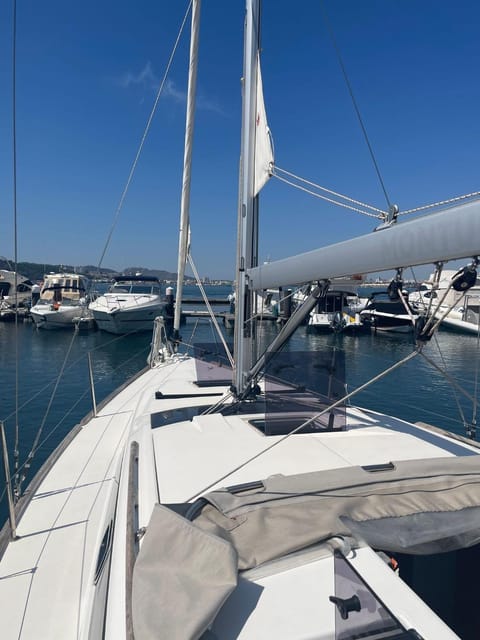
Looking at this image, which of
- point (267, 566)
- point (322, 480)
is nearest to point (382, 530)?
point (322, 480)

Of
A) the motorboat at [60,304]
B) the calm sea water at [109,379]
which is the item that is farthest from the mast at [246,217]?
the motorboat at [60,304]

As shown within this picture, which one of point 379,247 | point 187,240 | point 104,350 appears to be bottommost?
point 104,350

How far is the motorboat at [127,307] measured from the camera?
89.2 ft

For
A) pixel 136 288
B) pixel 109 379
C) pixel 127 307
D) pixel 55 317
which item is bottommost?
pixel 109 379

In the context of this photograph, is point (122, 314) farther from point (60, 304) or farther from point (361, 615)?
point (361, 615)

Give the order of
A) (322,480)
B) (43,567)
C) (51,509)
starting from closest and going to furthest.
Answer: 1. (322,480)
2. (43,567)
3. (51,509)

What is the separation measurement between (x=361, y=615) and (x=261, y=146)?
15.1 ft

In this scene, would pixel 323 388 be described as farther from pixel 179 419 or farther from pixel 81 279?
pixel 81 279

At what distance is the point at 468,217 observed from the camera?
6.05 ft

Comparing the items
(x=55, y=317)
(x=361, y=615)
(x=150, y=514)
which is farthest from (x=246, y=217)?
(x=55, y=317)

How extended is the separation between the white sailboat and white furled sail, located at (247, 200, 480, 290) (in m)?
0.01

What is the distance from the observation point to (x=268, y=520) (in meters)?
1.93

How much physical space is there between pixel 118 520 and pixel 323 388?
2.47m

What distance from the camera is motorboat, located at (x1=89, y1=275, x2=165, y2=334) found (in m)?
27.2
